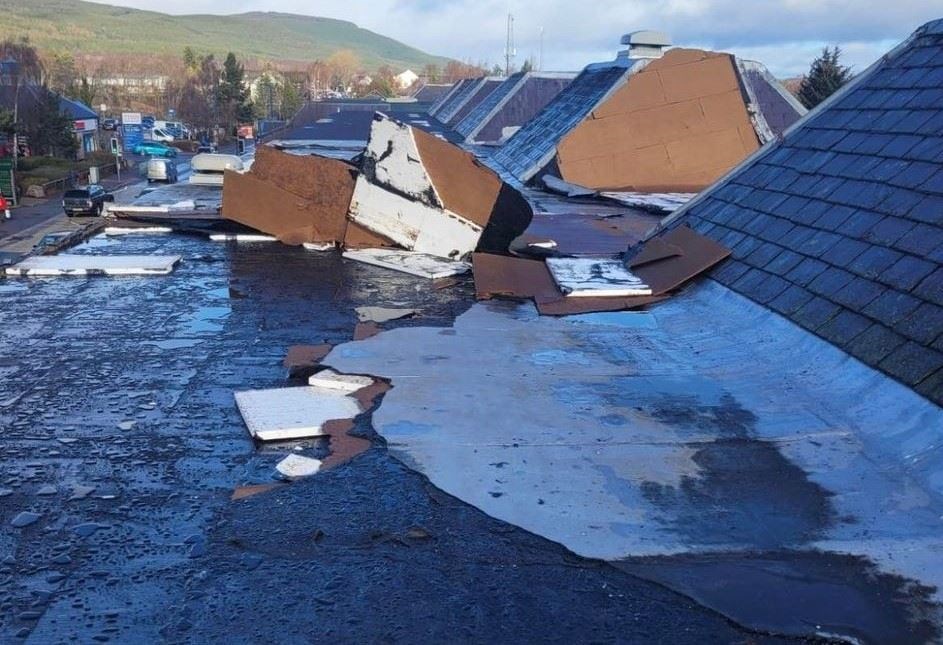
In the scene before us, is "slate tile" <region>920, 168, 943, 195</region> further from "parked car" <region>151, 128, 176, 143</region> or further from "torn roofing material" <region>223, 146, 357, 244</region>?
"parked car" <region>151, 128, 176, 143</region>

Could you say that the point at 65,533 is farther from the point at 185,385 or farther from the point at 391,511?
the point at 185,385

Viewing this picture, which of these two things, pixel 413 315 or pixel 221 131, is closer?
pixel 413 315

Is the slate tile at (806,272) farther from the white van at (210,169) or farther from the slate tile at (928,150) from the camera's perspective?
the white van at (210,169)

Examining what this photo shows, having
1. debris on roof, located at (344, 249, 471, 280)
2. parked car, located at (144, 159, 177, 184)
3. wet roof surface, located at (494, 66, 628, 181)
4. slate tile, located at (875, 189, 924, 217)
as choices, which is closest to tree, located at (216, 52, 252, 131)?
parked car, located at (144, 159, 177, 184)

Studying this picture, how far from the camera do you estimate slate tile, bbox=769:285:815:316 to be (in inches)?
238

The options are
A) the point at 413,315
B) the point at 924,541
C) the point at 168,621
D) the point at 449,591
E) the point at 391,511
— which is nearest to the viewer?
the point at 168,621

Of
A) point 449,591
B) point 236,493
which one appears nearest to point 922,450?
point 449,591

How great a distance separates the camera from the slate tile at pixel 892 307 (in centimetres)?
512

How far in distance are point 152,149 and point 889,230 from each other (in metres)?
56.6

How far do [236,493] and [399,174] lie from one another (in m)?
6.23

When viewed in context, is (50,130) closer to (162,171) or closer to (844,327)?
(162,171)

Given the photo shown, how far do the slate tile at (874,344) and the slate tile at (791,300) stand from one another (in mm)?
797

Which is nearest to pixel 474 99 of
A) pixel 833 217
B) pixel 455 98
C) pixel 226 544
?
pixel 455 98

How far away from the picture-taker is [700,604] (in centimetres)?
310
